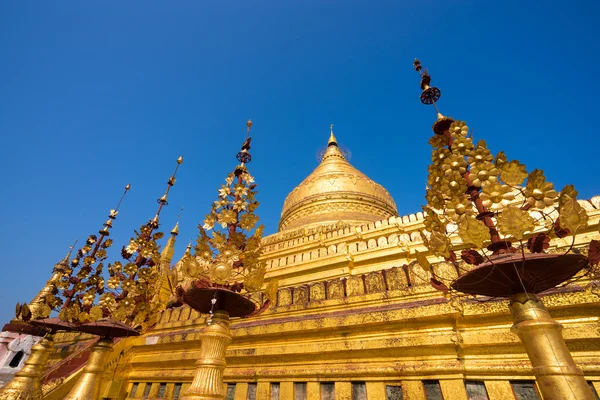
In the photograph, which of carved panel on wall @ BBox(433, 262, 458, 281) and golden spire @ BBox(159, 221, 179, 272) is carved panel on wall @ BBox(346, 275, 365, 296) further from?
golden spire @ BBox(159, 221, 179, 272)

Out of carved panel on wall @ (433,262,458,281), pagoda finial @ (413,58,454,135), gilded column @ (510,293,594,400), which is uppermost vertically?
pagoda finial @ (413,58,454,135)

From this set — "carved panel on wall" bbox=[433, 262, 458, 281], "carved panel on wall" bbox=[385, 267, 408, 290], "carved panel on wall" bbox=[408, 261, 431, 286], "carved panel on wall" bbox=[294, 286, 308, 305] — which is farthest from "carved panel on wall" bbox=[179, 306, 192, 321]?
"carved panel on wall" bbox=[433, 262, 458, 281]

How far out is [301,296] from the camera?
638 centimetres

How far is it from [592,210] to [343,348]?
920 centimetres

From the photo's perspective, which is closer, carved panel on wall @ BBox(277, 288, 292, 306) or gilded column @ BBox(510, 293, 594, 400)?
gilded column @ BBox(510, 293, 594, 400)

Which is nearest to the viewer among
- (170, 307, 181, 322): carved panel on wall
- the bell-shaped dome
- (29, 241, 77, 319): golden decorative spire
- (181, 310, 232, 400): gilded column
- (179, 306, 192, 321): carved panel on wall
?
(181, 310, 232, 400): gilded column

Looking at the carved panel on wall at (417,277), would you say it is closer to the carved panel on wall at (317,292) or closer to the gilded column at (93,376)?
the carved panel on wall at (317,292)

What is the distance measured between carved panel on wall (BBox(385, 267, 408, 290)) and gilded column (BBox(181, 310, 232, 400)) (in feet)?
10.2

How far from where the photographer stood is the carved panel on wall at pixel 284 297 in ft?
21.2

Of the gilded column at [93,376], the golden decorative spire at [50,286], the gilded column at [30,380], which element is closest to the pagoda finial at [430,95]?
the gilded column at [93,376]

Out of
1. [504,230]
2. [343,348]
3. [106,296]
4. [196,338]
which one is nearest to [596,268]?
[504,230]

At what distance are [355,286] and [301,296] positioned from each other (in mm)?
1308

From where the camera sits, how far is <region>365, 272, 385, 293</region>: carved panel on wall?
18.1ft

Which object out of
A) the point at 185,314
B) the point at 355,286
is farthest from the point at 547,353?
the point at 185,314
